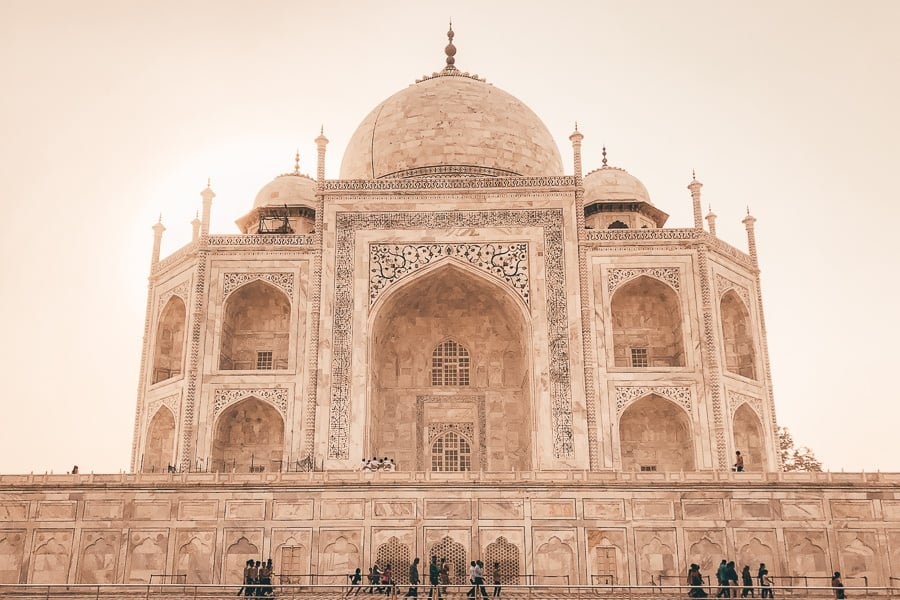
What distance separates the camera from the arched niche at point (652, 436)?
19.7 metres

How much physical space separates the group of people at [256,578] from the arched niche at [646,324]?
9867mm

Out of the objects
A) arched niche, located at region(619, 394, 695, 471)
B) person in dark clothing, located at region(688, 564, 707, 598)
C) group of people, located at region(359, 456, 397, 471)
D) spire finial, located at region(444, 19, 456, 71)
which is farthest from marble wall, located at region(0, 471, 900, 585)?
spire finial, located at region(444, 19, 456, 71)

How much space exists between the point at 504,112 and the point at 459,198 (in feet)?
15.2

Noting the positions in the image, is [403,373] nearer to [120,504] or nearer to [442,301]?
[442,301]

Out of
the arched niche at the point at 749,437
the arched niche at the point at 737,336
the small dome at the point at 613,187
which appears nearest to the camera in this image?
the arched niche at the point at 749,437

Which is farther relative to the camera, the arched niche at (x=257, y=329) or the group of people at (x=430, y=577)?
the arched niche at (x=257, y=329)

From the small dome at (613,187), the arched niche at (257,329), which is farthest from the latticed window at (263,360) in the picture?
the small dome at (613,187)

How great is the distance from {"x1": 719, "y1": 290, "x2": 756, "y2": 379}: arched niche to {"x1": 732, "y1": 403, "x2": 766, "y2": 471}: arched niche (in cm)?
94

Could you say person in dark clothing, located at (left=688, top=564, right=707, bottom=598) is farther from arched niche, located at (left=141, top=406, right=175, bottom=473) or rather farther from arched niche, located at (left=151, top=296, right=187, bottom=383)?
arched niche, located at (left=151, top=296, right=187, bottom=383)

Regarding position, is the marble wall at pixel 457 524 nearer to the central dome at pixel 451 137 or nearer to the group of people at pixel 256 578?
the group of people at pixel 256 578

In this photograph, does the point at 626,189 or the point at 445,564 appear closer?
the point at 445,564

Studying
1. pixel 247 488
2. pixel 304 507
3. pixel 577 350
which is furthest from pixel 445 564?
pixel 577 350

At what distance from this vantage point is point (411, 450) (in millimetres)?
20922

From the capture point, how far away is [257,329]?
21.2 metres
